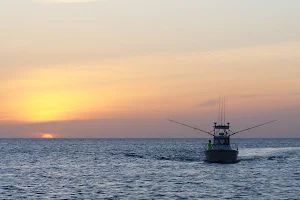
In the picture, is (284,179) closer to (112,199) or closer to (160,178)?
(160,178)

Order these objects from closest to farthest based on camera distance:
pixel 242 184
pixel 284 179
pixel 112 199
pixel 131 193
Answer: pixel 112 199, pixel 131 193, pixel 242 184, pixel 284 179

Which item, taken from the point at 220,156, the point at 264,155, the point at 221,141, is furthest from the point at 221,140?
the point at 264,155

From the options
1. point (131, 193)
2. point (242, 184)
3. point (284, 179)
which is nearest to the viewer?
point (131, 193)

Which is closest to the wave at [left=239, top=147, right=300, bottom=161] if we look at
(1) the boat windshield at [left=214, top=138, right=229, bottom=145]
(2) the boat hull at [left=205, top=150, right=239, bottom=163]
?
(2) the boat hull at [left=205, top=150, right=239, bottom=163]

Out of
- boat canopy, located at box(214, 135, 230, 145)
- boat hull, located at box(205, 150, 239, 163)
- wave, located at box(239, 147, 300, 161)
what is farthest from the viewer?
wave, located at box(239, 147, 300, 161)

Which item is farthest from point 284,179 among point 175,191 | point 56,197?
point 56,197

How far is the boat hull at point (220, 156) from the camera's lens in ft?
271

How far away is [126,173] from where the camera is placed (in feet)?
248

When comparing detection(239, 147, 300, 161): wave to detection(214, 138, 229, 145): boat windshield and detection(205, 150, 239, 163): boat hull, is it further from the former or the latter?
detection(214, 138, 229, 145): boat windshield

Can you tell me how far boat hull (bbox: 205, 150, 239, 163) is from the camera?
3246 inches

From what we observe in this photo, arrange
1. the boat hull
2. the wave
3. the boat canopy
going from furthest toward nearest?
1. the wave
2. the boat canopy
3. the boat hull

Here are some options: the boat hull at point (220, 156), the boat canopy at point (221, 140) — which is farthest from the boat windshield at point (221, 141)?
the boat hull at point (220, 156)

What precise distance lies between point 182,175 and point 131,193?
18797mm

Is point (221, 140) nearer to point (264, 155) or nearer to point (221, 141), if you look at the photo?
point (221, 141)
